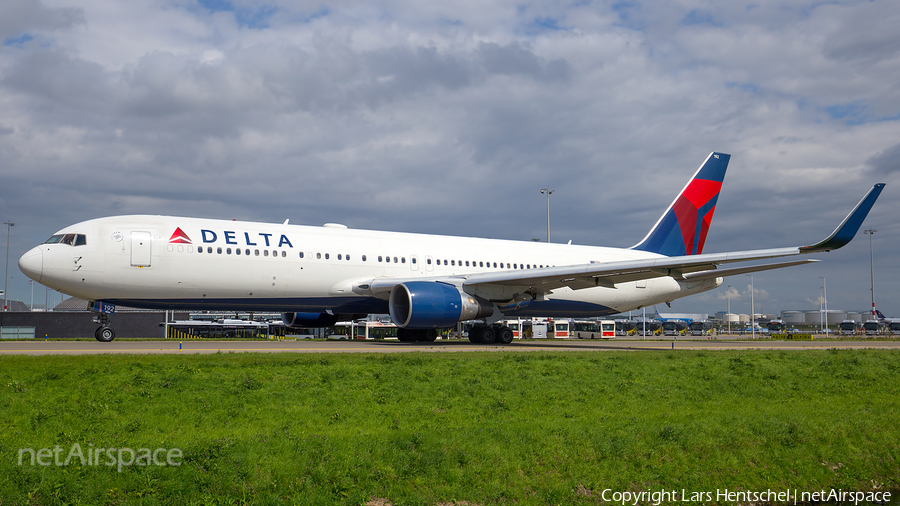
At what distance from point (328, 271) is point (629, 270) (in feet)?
36.5

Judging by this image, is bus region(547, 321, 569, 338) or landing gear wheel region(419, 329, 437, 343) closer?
landing gear wheel region(419, 329, 437, 343)

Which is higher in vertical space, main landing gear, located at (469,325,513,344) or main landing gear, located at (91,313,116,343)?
main landing gear, located at (91,313,116,343)

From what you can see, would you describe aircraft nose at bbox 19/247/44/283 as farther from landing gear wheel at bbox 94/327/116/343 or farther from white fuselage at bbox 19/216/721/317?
landing gear wheel at bbox 94/327/116/343

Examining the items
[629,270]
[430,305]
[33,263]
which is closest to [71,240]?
[33,263]

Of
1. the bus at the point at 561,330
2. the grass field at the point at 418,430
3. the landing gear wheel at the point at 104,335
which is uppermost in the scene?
the landing gear wheel at the point at 104,335

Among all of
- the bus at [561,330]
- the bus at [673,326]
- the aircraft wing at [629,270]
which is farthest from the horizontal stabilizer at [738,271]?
the bus at [673,326]

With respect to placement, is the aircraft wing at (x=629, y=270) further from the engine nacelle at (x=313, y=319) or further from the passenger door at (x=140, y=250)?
the passenger door at (x=140, y=250)

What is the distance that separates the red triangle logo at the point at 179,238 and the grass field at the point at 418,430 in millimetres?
7715

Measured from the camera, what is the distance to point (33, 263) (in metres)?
19.8

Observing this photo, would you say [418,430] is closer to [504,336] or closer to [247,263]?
[247,263]

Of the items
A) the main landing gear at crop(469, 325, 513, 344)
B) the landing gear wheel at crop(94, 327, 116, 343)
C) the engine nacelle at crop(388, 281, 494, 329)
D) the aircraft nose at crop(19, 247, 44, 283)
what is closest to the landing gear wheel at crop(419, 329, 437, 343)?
the main landing gear at crop(469, 325, 513, 344)

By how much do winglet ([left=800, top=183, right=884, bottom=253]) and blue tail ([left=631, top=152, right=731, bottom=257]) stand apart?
1220 cm

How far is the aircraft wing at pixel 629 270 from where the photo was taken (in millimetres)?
20203

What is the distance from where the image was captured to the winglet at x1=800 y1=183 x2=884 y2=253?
65.5 ft
